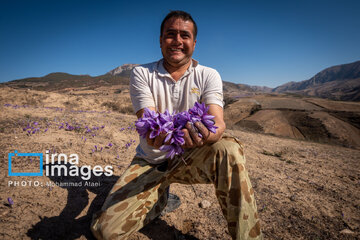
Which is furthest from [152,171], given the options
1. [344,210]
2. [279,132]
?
[279,132]

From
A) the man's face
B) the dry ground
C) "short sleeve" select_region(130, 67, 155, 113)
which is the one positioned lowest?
the dry ground

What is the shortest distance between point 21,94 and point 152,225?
1906cm

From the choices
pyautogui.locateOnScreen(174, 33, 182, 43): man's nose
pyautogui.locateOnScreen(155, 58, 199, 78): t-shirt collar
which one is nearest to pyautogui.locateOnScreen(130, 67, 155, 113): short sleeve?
pyautogui.locateOnScreen(155, 58, 199, 78): t-shirt collar

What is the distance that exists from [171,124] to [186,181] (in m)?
1.07

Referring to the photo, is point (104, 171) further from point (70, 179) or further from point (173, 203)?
point (173, 203)

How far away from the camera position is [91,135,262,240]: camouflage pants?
189 centimetres

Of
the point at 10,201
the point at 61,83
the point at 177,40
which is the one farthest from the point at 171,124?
the point at 61,83

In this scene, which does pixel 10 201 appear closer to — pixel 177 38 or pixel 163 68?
pixel 163 68

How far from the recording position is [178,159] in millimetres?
2393

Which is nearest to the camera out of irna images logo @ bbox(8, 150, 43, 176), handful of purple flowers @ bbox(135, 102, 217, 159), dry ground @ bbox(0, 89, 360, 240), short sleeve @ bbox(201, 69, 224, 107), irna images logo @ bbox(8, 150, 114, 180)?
handful of purple flowers @ bbox(135, 102, 217, 159)

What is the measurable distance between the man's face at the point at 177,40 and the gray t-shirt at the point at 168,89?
222 millimetres

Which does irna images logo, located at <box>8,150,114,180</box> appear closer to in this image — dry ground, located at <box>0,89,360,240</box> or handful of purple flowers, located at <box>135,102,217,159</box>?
dry ground, located at <box>0,89,360,240</box>

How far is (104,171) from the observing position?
147 inches

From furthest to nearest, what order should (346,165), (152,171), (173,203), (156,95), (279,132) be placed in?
(279,132) < (346,165) < (173,203) < (156,95) < (152,171)
